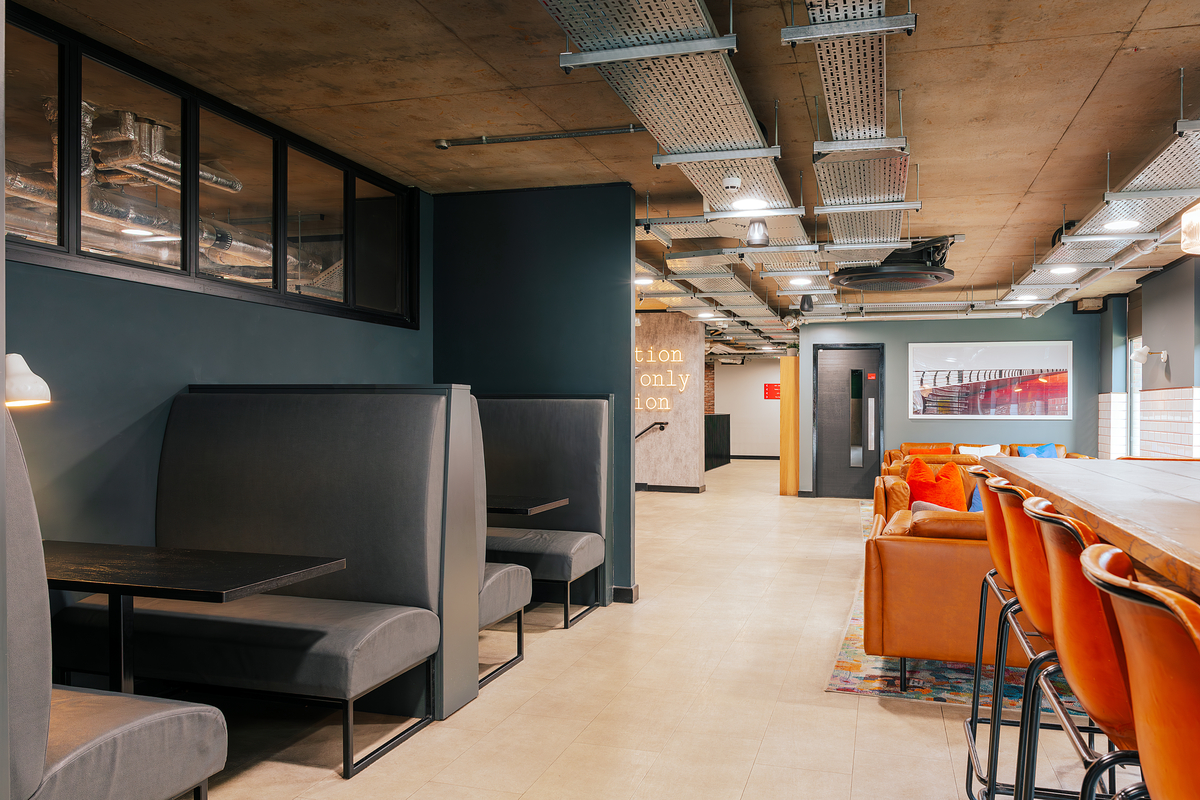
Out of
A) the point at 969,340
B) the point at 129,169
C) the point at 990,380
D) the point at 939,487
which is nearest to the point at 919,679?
the point at 939,487

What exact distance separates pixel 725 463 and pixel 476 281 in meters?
13.8

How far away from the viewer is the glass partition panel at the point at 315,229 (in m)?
4.98

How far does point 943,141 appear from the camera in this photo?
4.88 metres

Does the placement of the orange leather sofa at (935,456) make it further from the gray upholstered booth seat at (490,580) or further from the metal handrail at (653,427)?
the gray upholstered booth seat at (490,580)

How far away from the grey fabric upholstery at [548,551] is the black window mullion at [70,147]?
9.00 ft

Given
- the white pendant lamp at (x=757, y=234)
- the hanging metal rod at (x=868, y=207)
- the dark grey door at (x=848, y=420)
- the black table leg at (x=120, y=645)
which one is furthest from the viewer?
the dark grey door at (x=848, y=420)

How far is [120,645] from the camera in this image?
2.65 meters

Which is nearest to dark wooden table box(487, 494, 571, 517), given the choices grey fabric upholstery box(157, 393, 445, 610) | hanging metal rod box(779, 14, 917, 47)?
grey fabric upholstery box(157, 393, 445, 610)

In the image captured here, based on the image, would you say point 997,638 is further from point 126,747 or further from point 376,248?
point 376,248

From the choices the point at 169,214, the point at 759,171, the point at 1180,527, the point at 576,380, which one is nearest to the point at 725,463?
the point at 576,380

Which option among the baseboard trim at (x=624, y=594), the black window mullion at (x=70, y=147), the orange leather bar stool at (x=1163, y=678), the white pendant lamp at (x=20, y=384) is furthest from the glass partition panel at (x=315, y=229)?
the orange leather bar stool at (x=1163, y=678)

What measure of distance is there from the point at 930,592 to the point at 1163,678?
3.15 metres

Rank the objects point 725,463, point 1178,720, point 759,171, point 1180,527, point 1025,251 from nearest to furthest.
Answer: point 1178,720, point 1180,527, point 759,171, point 1025,251, point 725,463

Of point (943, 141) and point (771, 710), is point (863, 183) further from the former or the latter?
point (771, 710)
